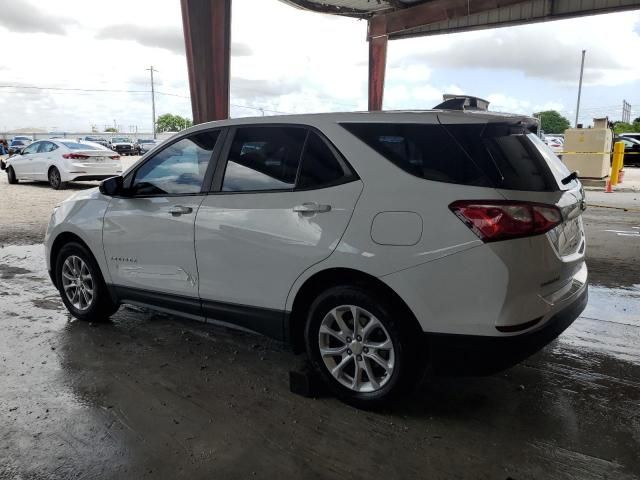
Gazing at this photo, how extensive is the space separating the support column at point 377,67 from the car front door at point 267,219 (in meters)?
27.3

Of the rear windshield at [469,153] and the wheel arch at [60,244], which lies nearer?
the rear windshield at [469,153]

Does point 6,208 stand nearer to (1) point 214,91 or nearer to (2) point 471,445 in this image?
(1) point 214,91

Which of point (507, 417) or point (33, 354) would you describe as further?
point (33, 354)

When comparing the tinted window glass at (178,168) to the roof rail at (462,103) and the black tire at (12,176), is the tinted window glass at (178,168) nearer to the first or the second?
the roof rail at (462,103)

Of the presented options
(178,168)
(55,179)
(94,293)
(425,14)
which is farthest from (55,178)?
(425,14)

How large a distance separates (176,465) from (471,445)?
5.06 ft

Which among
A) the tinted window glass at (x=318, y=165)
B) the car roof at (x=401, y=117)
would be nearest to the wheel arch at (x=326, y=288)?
the tinted window glass at (x=318, y=165)

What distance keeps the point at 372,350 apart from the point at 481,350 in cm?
63

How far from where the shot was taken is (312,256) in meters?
3.14

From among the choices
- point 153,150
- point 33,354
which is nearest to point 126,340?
point 33,354

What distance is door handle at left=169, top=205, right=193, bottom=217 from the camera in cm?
378

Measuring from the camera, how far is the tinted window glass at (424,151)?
2.79m

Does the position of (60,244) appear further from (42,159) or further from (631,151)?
(631,151)

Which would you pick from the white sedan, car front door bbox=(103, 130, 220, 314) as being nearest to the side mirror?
car front door bbox=(103, 130, 220, 314)
